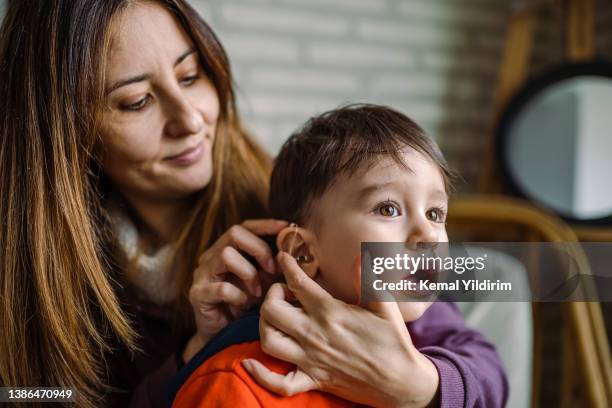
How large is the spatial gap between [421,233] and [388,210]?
47mm

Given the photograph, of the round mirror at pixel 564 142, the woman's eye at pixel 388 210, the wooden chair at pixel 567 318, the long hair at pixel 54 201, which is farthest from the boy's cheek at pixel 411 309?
the round mirror at pixel 564 142

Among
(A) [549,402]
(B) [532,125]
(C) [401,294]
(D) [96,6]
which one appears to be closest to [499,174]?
(B) [532,125]

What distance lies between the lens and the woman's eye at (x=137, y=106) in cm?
81

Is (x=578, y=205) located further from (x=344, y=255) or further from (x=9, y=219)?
(x=9, y=219)

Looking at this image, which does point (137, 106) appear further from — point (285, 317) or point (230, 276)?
point (285, 317)

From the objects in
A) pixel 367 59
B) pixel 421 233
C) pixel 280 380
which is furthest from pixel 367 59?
pixel 280 380

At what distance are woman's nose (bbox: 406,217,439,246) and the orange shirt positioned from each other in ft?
0.65

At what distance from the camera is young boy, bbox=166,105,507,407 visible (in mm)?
615

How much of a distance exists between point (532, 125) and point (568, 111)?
4.1 inches

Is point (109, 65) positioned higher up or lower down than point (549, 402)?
higher up

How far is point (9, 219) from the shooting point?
79 centimetres

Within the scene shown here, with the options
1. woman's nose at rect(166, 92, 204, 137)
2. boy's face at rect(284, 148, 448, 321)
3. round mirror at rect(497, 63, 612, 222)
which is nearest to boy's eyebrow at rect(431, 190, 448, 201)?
boy's face at rect(284, 148, 448, 321)

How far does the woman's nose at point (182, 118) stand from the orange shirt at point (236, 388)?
344 millimetres

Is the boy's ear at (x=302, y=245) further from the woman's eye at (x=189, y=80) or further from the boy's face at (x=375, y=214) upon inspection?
the woman's eye at (x=189, y=80)
